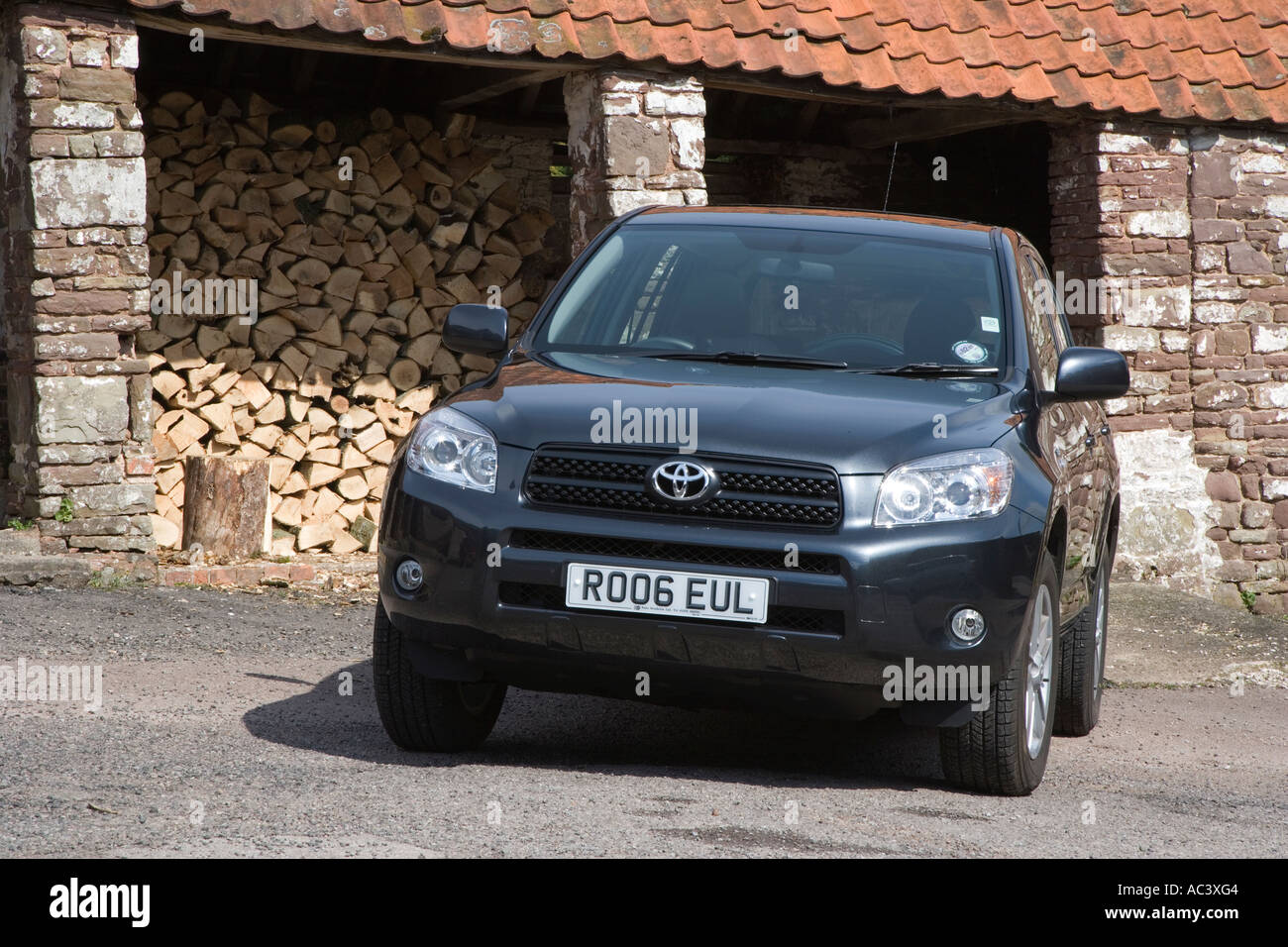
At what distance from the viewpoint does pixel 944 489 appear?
4145 millimetres

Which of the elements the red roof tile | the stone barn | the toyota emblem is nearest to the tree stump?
the stone barn

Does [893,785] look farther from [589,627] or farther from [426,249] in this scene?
[426,249]

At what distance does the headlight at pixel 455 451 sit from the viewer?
4.26 metres

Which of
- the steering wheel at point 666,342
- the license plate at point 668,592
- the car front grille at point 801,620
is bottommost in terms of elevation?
the car front grille at point 801,620

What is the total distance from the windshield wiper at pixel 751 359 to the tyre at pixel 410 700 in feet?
3.86

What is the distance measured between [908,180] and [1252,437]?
3.40 metres

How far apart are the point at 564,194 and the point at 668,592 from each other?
7.33 metres

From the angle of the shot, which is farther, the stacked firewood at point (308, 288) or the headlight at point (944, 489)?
the stacked firewood at point (308, 288)

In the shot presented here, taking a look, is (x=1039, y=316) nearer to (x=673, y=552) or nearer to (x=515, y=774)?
(x=673, y=552)

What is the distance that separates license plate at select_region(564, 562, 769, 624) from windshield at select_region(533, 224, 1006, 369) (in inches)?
39.9

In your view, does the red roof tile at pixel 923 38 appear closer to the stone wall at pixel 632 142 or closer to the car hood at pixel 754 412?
the stone wall at pixel 632 142

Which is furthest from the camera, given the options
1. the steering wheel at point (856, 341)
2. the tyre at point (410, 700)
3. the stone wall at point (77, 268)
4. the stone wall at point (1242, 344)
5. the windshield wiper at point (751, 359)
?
the stone wall at point (1242, 344)

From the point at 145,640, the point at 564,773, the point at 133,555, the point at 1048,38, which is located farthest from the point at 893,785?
the point at 1048,38
